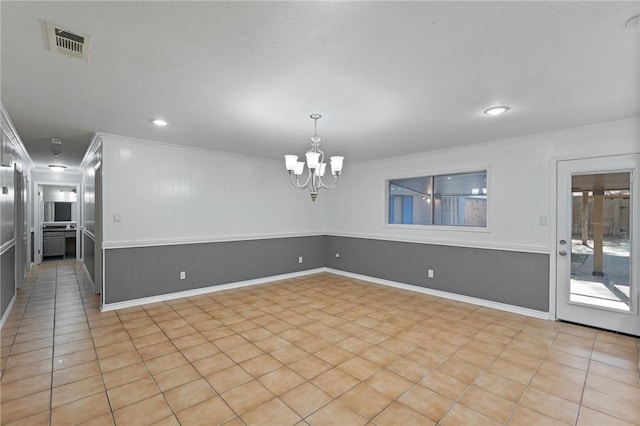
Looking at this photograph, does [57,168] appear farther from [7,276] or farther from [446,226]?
[446,226]

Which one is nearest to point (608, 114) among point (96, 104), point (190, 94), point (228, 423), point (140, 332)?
point (190, 94)

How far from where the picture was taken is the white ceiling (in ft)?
5.27

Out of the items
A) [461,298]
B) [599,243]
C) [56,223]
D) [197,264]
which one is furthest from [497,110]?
[56,223]

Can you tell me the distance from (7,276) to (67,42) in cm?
375

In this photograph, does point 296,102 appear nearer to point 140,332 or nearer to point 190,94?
point 190,94

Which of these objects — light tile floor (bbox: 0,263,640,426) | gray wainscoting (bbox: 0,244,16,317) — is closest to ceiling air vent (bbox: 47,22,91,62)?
light tile floor (bbox: 0,263,640,426)

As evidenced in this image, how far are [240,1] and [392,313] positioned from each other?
372cm

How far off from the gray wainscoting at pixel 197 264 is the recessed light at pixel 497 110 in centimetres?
416

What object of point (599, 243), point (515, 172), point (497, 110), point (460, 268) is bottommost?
point (460, 268)

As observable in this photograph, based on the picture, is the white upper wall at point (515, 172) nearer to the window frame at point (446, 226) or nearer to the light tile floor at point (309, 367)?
the window frame at point (446, 226)

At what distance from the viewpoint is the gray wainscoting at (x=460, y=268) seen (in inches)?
157

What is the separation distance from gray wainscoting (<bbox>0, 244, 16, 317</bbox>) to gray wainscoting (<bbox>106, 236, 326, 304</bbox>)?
3.27ft

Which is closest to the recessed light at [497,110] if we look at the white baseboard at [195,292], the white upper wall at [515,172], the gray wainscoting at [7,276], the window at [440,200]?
the white upper wall at [515,172]

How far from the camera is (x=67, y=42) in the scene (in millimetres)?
1869
